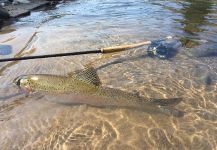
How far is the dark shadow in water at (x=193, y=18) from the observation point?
29.4 ft

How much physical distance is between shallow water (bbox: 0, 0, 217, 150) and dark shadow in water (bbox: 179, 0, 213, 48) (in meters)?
0.03

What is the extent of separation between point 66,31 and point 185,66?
461 cm

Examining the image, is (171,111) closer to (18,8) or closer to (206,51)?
(206,51)

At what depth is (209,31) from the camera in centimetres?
970

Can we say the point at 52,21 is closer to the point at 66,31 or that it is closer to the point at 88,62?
the point at 66,31

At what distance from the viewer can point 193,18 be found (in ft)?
38.6

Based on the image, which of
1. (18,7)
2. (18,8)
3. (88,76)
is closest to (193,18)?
(88,76)

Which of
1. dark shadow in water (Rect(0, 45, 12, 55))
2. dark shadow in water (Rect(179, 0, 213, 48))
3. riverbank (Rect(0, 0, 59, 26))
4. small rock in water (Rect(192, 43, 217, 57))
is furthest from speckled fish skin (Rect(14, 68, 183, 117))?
riverbank (Rect(0, 0, 59, 26))

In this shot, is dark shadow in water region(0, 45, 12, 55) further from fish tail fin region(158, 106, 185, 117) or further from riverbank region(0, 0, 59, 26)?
fish tail fin region(158, 106, 185, 117)

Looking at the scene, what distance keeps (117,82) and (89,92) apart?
135 cm

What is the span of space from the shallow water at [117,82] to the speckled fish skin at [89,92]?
0.17 metres

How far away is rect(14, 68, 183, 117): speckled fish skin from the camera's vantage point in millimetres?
4957

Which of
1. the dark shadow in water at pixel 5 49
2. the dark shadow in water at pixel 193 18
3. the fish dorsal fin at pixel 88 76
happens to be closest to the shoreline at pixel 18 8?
the dark shadow in water at pixel 5 49

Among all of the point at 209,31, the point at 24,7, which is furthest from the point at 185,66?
the point at 24,7
